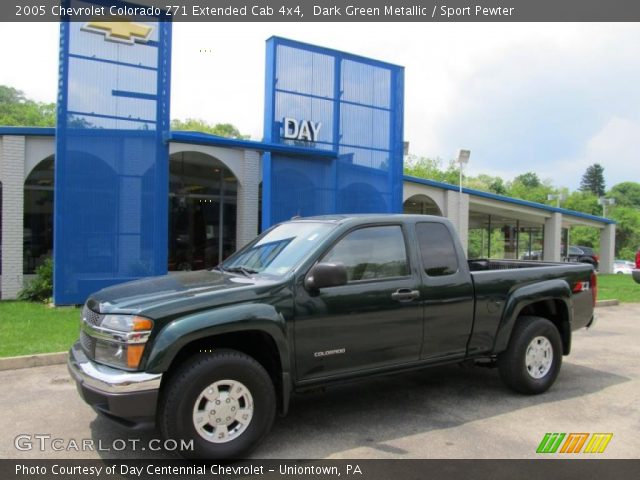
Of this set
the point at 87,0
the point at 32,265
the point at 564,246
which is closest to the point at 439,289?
the point at 87,0

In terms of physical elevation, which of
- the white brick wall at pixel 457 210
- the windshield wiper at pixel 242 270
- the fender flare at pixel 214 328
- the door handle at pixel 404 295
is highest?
the white brick wall at pixel 457 210

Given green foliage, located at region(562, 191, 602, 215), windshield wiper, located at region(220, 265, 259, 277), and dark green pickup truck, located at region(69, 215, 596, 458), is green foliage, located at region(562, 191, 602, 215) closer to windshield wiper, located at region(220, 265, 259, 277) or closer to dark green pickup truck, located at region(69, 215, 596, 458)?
dark green pickup truck, located at region(69, 215, 596, 458)

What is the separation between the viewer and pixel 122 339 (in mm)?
3865

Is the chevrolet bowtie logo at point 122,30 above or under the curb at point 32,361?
above

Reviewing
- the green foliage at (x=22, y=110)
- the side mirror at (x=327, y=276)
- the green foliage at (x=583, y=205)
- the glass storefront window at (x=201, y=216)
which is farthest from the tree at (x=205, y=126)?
the side mirror at (x=327, y=276)

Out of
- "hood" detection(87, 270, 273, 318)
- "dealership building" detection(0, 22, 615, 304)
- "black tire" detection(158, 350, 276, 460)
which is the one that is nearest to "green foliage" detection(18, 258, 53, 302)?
"dealership building" detection(0, 22, 615, 304)

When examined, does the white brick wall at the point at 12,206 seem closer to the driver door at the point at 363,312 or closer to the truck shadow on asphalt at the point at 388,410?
the truck shadow on asphalt at the point at 388,410

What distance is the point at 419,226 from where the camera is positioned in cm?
531

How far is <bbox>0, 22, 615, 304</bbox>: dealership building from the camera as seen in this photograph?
1111cm

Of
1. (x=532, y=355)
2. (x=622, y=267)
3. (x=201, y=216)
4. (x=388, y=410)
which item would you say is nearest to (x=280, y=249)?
(x=388, y=410)

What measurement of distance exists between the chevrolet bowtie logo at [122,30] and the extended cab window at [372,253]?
8.89 metres

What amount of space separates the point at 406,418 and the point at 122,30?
1000 centimetres

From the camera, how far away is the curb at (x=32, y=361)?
6.68 m

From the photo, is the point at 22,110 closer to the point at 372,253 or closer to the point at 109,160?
the point at 109,160
